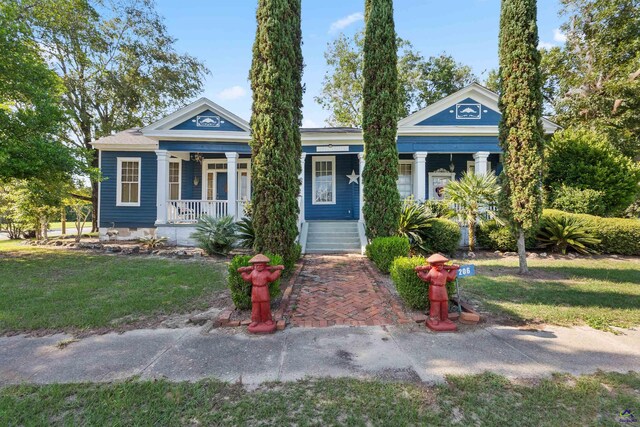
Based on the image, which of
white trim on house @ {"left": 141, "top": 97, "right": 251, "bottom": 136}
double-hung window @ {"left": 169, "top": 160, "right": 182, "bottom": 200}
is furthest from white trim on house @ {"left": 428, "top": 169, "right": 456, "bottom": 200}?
double-hung window @ {"left": 169, "top": 160, "right": 182, "bottom": 200}

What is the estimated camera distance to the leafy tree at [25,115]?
7.79 metres

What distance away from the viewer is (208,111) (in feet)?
38.8

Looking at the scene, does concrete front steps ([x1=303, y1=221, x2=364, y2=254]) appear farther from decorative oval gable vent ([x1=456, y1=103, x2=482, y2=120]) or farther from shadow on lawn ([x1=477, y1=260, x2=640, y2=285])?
decorative oval gable vent ([x1=456, y1=103, x2=482, y2=120])

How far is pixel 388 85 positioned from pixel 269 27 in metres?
3.10

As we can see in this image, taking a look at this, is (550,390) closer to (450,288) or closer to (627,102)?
(450,288)

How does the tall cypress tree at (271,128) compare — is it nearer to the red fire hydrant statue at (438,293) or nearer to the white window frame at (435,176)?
the red fire hydrant statue at (438,293)

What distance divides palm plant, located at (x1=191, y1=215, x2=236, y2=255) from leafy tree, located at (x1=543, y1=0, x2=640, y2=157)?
1875cm

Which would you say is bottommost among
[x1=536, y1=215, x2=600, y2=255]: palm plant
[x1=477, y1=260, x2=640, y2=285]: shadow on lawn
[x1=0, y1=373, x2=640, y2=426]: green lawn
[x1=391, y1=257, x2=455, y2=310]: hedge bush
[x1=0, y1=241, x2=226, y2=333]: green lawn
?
[x1=0, y1=373, x2=640, y2=426]: green lawn

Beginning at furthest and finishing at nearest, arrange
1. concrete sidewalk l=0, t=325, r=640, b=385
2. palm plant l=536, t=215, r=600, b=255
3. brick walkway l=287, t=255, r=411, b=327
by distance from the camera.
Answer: palm plant l=536, t=215, r=600, b=255, brick walkway l=287, t=255, r=411, b=327, concrete sidewalk l=0, t=325, r=640, b=385

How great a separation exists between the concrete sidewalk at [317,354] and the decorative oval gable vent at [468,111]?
34.2 ft

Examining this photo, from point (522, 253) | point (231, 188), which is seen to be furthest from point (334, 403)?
point (231, 188)

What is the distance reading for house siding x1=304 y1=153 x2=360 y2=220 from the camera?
13500mm

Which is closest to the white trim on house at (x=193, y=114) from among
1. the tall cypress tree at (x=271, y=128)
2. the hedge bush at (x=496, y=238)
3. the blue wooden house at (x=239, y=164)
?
the blue wooden house at (x=239, y=164)

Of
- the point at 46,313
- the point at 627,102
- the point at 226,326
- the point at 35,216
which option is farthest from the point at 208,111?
the point at 627,102
